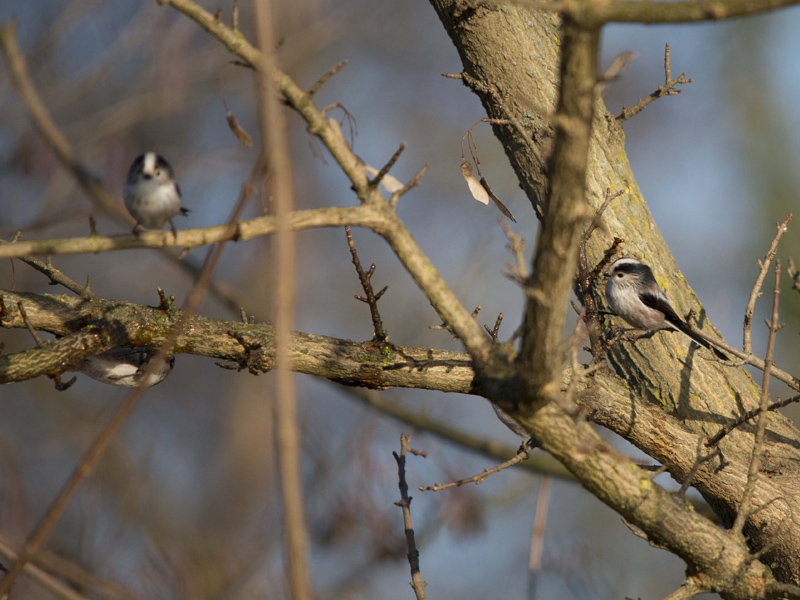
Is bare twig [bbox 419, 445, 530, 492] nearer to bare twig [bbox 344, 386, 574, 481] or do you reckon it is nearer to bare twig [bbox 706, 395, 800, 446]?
bare twig [bbox 706, 395, 800, 446]

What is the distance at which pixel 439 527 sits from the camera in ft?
16.5

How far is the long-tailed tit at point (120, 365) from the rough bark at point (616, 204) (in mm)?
2155

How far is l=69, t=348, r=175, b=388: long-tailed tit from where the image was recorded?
9.87 feet

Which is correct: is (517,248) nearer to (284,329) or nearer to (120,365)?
(284,329)

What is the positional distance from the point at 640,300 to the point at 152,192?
276cm

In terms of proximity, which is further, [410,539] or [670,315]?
[670,315]

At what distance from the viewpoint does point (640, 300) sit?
3.75 m

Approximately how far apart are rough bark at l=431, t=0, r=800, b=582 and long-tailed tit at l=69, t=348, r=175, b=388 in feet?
7.07

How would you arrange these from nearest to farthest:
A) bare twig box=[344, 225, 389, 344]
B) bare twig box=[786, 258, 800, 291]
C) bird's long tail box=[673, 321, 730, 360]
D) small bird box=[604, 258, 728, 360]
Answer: bare twig box=[344, 225, 389, 344] → bare twig box=[786, 258, 800, 291] → bird's long tail box=[673, 321, 730, 360] → small bird box=[604, 258, 728, 360]

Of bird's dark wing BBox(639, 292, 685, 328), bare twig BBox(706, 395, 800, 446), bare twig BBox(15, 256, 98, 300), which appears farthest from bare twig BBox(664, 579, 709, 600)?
bare twig BBox(15, 256, 98, 300)

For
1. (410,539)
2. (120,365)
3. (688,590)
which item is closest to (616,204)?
(688,590)

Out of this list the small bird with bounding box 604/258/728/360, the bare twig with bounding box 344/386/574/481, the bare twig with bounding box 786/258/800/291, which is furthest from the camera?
the bare twig with bounding box 344/386/574/481

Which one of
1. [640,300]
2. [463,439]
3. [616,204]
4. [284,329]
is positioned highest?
[616,204]

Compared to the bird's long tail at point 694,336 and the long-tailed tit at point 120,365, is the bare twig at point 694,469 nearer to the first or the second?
the bird's long tail at point 694,336
